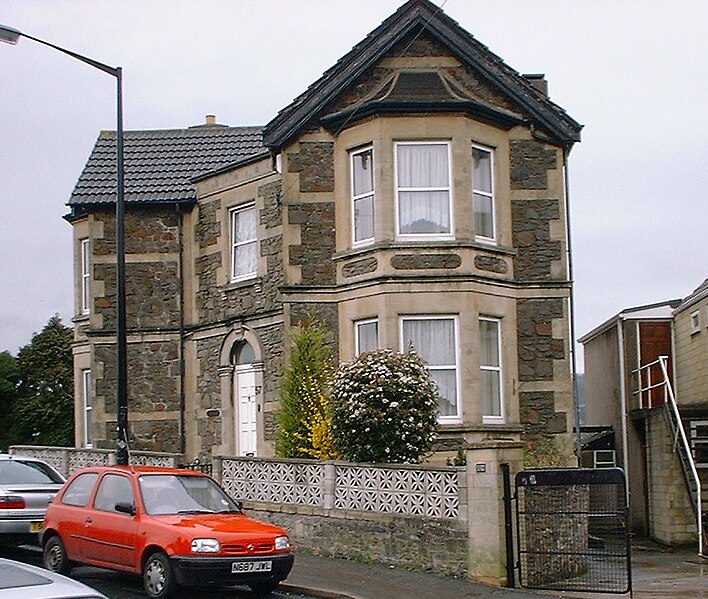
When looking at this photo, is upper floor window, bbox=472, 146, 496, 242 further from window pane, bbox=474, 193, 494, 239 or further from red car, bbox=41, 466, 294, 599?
red car, bbox=41, 466, 294, 599

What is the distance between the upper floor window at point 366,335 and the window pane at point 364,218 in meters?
1.62

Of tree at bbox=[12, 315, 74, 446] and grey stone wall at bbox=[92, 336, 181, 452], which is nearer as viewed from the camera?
grey stone wall at bbox=[92, 336, 181, 452]

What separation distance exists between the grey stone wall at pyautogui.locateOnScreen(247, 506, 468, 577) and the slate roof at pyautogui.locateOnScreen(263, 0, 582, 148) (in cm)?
825

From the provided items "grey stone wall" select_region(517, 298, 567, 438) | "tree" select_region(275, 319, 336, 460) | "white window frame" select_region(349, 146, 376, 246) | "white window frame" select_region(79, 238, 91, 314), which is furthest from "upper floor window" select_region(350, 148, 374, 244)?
"white window frame" select_region(79, 238, 91, 314)

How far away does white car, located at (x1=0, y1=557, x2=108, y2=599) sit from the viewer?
8148 millimetres

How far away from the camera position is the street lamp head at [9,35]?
19.4 m

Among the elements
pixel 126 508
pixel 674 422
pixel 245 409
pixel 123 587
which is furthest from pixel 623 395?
pixel 126 508

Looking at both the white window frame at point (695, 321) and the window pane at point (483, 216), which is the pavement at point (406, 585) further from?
the white window frame at point (695, 321)

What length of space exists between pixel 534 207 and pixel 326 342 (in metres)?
4.82

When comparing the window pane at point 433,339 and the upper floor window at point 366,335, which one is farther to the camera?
the upper floor window at point 366,335

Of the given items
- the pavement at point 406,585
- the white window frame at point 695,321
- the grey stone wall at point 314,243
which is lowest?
the pavement at point 406,585

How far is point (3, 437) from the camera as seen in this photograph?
47969 millimetres

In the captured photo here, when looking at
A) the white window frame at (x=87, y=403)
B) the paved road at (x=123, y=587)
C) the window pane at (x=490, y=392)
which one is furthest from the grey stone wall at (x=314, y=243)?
the white window frame at (x=87, y=403)

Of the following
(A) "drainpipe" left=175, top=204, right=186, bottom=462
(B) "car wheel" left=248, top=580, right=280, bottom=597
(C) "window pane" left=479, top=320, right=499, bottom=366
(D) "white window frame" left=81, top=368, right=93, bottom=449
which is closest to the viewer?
(B) "car wheel" left=248, top=580, right=280, bottom=597
